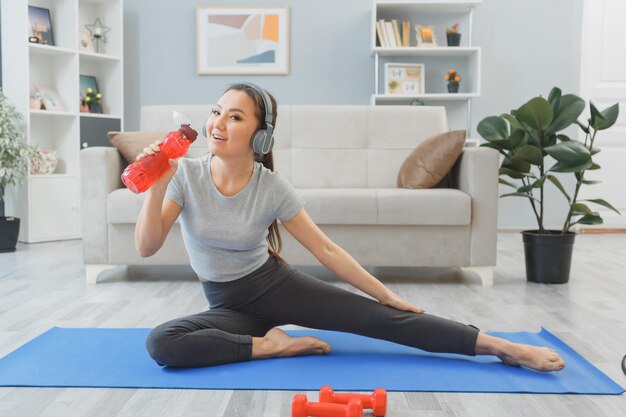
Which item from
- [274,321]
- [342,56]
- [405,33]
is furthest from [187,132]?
[342,56]

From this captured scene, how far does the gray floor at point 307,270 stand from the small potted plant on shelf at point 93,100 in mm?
1137

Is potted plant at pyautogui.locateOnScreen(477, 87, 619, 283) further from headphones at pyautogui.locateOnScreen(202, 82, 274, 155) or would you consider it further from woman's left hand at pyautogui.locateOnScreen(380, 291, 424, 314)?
headphones at pyautogui.locateOnScreen(202, 82, 274, 155)

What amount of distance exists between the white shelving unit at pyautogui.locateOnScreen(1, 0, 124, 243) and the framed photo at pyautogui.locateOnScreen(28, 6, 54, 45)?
0.06 meters

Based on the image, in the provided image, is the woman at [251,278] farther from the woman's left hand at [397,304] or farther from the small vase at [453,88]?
the small vase at [453,88]

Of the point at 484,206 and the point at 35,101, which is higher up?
the point at 35,101

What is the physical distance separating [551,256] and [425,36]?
254 centimetres

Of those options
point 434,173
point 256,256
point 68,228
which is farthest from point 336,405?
point 68,228

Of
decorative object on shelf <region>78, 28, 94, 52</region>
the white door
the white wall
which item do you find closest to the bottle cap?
decorative object on shelf <region>78, 28, 94, 52</region>

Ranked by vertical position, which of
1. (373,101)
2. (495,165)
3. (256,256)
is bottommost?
(256,256)

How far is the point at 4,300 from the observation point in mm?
2799

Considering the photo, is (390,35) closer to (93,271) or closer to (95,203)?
(95,203)

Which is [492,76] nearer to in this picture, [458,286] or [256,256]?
[458,286]

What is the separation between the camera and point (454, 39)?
526cm

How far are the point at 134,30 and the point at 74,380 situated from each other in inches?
172
